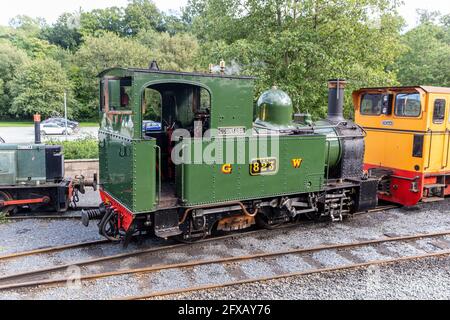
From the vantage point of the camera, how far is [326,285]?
607cm

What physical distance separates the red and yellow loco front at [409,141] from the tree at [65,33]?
51948 millimetres

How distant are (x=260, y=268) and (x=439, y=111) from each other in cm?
663

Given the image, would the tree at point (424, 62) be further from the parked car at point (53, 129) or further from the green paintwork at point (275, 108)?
the parked car at point (53, 129)

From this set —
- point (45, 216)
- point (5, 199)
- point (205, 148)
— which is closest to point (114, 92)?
point (205, 148)

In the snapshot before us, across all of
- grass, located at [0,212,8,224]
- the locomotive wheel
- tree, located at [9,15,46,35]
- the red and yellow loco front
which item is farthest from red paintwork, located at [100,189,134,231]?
tree, located at [9,15,46,35]

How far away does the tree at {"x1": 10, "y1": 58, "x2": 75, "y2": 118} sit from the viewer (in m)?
35.7

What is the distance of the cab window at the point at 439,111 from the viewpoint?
9820 mm

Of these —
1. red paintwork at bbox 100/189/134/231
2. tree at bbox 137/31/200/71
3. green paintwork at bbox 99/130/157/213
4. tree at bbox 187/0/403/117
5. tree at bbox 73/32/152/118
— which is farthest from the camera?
tree at bbox 73/32/152/118

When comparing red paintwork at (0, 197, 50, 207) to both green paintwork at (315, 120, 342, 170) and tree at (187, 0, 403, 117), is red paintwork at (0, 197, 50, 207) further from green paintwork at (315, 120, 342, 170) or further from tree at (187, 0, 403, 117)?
tree at (187, 0, 403, 117)

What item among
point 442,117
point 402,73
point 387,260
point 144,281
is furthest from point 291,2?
point 402,73

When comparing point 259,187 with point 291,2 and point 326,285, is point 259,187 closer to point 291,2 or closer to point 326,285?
point 326,285

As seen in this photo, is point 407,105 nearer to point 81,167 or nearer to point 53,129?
point 81,167

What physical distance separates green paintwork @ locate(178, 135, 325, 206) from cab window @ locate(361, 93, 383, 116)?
351 centimetres

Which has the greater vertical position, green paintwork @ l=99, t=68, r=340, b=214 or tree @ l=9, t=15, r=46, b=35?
tree @ l=9, t=15, r=46, b=35
